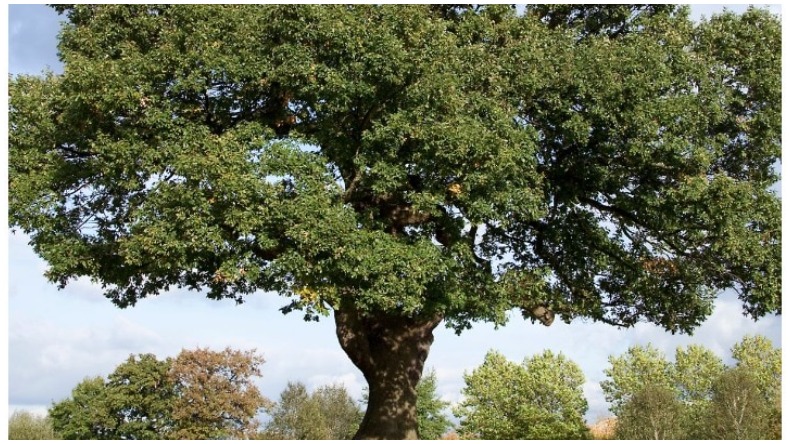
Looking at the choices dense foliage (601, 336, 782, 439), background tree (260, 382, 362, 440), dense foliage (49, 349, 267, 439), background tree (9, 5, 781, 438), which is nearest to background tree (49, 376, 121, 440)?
dense foliage (49, 349, 267, 439)

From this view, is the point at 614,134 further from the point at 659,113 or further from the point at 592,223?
the point at 592,223

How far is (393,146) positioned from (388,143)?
0.12 m

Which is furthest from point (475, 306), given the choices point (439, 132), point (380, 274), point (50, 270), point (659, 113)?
point (50, 270)

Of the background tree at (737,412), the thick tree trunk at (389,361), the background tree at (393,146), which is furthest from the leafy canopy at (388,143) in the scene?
the background tree at (737,412)

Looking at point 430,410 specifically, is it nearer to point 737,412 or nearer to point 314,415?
point 314,415

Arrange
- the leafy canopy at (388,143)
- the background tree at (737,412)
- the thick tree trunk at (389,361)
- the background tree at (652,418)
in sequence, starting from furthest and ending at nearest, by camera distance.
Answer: the background tree at (652,418) → the background tree at (737,412) → the thick tree trunk at (389,361) → the leafy canopy at (388,143)

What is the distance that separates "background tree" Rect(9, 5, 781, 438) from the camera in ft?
48.6

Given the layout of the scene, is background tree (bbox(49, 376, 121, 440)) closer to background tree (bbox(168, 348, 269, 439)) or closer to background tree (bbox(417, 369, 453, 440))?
background tree (bbox(168, 348, 269, 439))

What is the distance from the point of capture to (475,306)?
17219 mm

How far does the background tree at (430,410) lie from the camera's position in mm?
44875

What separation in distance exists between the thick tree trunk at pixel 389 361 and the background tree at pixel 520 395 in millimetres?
17387

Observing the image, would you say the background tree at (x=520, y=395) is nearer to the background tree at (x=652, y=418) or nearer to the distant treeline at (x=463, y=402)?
the distant treeline at (x=463, y=402)

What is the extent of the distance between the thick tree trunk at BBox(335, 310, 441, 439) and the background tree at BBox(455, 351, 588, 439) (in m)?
17.4

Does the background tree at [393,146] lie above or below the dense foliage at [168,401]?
above
